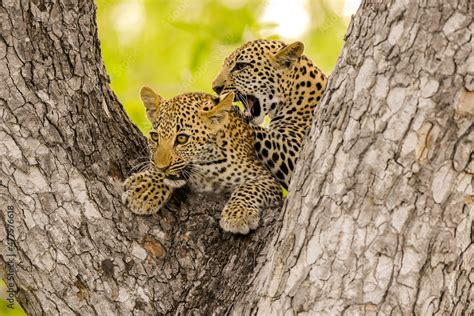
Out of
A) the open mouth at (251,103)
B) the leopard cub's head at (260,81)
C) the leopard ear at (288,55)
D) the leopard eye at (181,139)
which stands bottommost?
the leopard eye at (181,139)

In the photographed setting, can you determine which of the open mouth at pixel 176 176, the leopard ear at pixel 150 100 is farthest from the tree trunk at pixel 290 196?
the leopard ear at pixel 150 100

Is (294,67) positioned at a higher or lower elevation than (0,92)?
higher

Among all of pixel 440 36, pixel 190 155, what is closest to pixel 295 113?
pixel 190 155

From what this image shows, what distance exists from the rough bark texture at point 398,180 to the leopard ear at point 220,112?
2323mm

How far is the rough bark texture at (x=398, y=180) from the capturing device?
4375 mm

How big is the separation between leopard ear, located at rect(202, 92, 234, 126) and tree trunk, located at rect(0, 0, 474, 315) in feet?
3.73

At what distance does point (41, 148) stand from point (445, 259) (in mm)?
2401

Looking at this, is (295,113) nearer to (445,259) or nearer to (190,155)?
(190,155)

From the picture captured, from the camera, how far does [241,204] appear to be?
613 centimetres

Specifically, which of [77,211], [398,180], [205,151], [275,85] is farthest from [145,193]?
[275,85]

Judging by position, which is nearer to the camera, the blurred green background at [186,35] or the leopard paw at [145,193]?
the leopard paw at [145,193]

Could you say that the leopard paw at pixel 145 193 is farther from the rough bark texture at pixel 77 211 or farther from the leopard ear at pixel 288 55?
the leopard ear at pixel 288 55

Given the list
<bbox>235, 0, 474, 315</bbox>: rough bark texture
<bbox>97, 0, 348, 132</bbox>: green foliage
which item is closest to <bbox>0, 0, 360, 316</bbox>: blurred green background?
<bbox>97, 0, 348, 132</bbox>: green foliage

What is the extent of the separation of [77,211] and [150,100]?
6.46ft
